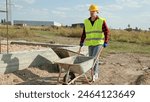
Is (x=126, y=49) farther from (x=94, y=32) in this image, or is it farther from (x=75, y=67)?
(x=75, y=67)

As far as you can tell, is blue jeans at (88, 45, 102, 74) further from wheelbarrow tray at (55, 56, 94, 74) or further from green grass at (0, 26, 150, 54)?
green grass at (0, 26, 150, 54)

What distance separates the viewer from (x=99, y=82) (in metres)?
9.23

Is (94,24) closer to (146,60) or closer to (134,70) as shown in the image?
(134,70)

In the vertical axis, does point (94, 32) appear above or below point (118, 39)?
above

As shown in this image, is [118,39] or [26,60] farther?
[118,39]

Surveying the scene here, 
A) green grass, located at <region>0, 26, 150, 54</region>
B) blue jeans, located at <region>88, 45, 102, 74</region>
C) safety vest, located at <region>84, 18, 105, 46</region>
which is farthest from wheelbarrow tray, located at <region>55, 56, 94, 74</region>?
green grass, located at <region>0, 26, 150, 54</region>

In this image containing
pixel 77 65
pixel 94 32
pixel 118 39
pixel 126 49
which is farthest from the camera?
pixel 118 39

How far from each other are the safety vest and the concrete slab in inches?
70.9

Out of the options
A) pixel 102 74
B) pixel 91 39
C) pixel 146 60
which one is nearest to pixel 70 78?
pixel 91 39

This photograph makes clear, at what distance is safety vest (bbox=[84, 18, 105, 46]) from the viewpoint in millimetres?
8945

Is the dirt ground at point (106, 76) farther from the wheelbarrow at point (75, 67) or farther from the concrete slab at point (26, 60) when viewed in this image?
the wheelbarrow at point (75, 67)

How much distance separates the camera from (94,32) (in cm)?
903

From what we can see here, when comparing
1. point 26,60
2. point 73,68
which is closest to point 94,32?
point 73,68

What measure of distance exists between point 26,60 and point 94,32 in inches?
87.6
